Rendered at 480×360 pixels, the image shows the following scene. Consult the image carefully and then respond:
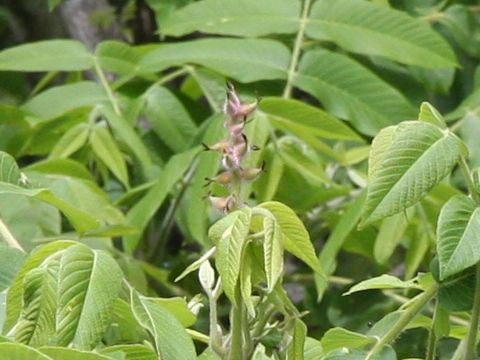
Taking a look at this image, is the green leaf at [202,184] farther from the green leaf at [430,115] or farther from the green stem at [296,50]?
the green leaf at [430,115]

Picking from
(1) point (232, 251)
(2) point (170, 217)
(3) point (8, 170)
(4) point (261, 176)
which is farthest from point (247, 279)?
(2) point (170, 217)

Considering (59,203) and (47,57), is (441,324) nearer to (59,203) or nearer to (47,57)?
(59,203)

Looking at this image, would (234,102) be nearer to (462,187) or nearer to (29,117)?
(29,117)

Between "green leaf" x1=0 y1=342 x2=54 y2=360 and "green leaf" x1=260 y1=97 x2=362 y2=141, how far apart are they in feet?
2.91

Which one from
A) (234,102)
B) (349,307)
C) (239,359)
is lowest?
(349,307)

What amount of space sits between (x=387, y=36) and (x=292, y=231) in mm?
1020

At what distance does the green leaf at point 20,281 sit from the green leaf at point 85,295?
14 millimetres

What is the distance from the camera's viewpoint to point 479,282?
26.0 inches

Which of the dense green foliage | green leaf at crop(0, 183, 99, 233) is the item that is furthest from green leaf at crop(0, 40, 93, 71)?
green leaf at crop(0, 183, 99, 233)

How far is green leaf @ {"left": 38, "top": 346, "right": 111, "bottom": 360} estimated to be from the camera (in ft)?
1.84

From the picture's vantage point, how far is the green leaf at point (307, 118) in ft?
4.66

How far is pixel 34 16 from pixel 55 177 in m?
1.54

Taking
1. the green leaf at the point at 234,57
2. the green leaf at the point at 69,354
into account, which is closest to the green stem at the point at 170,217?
the green leaf at the point at 234,57

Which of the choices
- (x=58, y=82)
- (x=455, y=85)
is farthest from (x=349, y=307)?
(x=58, y=82)
